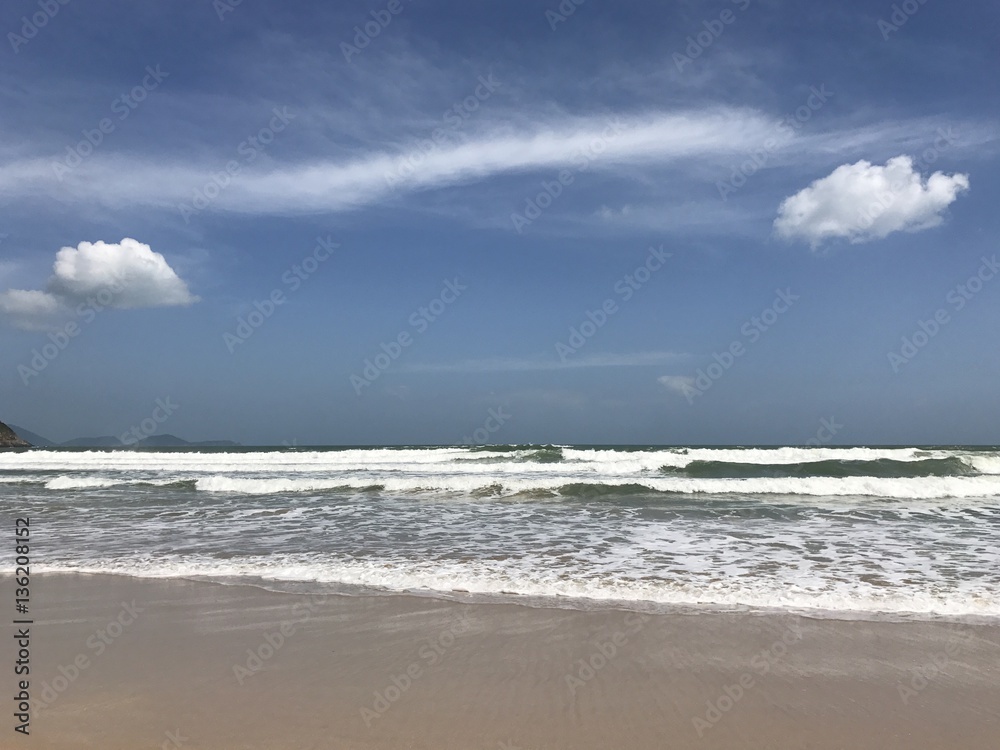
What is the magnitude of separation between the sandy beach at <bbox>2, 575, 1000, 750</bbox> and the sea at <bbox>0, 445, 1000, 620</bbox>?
0.78 meters

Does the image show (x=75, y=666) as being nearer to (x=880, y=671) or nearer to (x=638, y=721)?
(x=638, y=721)

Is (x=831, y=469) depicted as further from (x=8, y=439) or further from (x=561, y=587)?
(x=8, y=439)

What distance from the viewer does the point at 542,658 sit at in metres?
4.85

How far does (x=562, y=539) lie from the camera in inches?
396

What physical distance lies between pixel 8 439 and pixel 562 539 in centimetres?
7363

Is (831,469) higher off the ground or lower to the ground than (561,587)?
lower

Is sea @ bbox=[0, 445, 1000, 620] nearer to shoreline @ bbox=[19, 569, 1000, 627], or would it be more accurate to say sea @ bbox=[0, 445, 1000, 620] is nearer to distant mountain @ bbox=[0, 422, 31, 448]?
shoreline @ bbox=[19, 569, 1000, 627]

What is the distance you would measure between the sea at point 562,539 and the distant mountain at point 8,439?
5231 centimetres

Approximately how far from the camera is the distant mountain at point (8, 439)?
203ft

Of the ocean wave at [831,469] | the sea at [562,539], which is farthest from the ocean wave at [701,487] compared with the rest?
the ocean wave at [831,469]

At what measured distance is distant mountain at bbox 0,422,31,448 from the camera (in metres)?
61.8

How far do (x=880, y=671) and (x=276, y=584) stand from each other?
6.17 meters

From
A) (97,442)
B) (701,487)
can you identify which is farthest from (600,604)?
(97,442)

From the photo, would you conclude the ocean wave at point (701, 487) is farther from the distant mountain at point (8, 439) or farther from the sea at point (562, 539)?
the distant mountain at point (8, 439)
